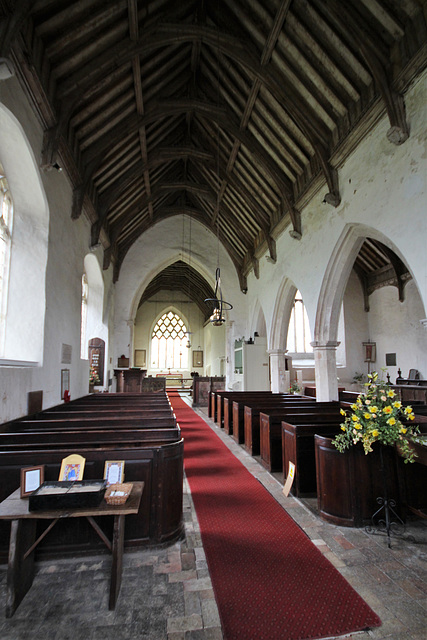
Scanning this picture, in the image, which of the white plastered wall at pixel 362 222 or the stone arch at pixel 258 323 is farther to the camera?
the stone arch at pixel 258 323

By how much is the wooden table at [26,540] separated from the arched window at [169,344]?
61.5 ft

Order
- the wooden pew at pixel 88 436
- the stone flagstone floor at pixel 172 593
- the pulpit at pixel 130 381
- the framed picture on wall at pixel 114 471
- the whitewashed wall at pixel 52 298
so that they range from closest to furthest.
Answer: the stone flagstone floor at pixel 172 593, the framed picture on wall at pixel 114 471, the wooden pew at pixel 88 436, the whitewashed wall at pixel 52 298, the pulpit at pixel 130 381

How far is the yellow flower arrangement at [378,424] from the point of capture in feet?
9.00

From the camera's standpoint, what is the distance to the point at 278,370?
33.0 feet

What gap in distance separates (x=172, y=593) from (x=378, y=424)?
1.85 m

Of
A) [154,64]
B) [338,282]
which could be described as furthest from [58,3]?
[338,282]

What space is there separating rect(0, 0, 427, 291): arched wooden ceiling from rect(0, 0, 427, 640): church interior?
34 millimetres

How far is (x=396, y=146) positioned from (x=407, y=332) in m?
8.18

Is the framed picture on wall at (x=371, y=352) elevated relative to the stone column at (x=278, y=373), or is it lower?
elevated

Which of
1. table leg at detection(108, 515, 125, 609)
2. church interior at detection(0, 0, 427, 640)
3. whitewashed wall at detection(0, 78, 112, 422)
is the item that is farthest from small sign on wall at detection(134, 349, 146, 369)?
table leg at detection(108, 515, 125, 609)

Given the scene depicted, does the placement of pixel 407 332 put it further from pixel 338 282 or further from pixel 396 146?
pixel 396 146

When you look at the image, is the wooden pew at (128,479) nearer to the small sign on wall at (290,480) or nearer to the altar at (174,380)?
the small sign on wall at (290,480)

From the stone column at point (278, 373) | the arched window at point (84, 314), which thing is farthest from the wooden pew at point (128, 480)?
the stone column at point (278, 373)

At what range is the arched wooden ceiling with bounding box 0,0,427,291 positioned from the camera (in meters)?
4.59
